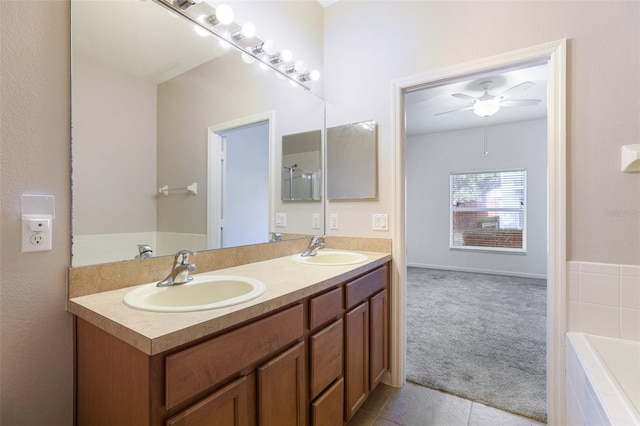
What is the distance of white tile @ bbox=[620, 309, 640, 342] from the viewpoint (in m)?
1.32

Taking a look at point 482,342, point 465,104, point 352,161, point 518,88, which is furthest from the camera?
point 465,104

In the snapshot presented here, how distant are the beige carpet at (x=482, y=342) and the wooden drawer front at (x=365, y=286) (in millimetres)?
784

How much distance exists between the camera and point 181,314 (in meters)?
0.83

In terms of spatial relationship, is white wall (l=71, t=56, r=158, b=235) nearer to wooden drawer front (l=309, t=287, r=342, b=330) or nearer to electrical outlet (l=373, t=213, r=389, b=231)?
wooden drawer front (l=309, t=287, r=342, b=330)

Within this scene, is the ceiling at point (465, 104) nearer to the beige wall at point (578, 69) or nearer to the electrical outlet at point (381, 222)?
the beige wall at point (578, 69)

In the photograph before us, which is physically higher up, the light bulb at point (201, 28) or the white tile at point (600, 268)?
the light bulb at point (201, 28)

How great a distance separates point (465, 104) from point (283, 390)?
4.10m

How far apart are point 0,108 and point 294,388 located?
1310mm

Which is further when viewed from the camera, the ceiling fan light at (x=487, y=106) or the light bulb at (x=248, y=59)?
the ceiling fan light at (x=487, y=106)

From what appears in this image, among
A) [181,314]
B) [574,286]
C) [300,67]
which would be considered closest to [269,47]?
[300,67]

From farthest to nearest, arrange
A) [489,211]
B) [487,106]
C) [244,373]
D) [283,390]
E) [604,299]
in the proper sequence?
[489,211], [487,106], [604,299], [283,390], [244,373]

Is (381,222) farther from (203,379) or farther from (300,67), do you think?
(203,379)

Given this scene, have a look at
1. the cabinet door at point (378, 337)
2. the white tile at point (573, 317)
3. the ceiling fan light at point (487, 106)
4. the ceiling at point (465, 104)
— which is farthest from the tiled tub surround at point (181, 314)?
the ceiling fan light at point (487, 106)

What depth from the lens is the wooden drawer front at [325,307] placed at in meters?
1.21
